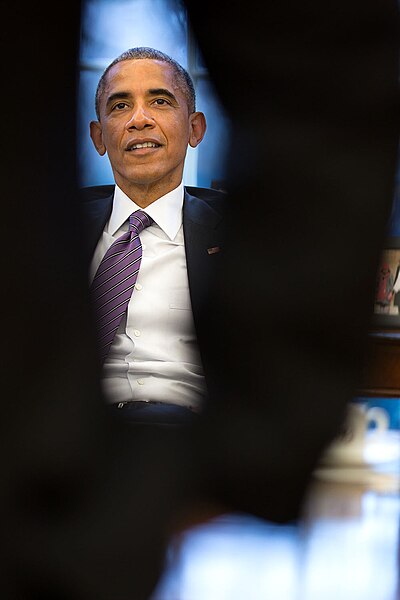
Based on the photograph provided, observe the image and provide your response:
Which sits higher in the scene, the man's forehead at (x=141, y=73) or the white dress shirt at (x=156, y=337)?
the man's forehead at (x=141, y=73)

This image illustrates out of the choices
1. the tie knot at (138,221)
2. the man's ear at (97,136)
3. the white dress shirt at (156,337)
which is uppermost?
the man's ear at (97,136)

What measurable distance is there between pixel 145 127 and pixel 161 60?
0.09 ft

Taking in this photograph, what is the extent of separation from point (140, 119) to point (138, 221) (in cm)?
3

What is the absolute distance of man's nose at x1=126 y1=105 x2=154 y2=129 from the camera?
0.22 metres

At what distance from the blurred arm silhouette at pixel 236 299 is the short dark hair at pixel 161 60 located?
0.02 metres

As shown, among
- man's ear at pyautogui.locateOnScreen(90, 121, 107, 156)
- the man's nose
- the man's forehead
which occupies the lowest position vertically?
man's ear at pyautogui.locateOnScreen(90, 121, 107, 156)

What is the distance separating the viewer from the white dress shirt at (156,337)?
182 mm

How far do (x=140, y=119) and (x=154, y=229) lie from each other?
0.04 m

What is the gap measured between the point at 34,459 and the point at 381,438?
1.41 metres

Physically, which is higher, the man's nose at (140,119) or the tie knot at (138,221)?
the man's nose at (140,119)

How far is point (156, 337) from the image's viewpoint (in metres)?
0.20

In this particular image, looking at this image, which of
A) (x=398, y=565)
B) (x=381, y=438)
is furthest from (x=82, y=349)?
(x=381, y=438)

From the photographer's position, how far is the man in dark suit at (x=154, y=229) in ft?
0.60

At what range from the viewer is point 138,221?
24 centimetres
